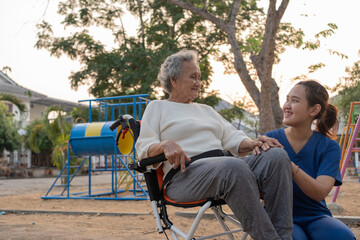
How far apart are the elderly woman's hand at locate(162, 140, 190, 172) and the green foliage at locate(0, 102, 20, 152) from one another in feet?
90.7

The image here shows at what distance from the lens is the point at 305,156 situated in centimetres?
262

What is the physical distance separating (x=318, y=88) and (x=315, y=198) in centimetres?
64

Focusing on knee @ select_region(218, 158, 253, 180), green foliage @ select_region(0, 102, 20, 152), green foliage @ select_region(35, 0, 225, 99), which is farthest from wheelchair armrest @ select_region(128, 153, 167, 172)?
green foliage @ select_region(0, 102, 20, 152)

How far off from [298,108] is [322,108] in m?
0.15

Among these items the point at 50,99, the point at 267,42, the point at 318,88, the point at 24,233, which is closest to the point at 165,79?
the point at 318,88

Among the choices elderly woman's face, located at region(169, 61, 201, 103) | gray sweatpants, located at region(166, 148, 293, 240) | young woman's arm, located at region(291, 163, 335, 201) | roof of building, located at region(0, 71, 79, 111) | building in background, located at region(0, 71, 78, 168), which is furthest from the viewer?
roof of building, located at region(0, 71, 79, 111)

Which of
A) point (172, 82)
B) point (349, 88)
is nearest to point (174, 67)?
point (172, 82)

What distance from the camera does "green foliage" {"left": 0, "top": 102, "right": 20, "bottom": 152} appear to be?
28.2 meters

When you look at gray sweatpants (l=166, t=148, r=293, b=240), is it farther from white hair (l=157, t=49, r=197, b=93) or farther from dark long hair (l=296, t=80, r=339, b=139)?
white hair (l=157, t=49, r=197, b=93)

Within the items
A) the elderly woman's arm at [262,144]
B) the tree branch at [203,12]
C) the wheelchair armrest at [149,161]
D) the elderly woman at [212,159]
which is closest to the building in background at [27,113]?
the tree branch at [203,12]

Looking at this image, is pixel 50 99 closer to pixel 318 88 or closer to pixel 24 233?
pixel 24 233

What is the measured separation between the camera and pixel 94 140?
8.45 m

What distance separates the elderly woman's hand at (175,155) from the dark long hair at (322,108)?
81 cm

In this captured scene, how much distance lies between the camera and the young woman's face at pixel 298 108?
262cm
